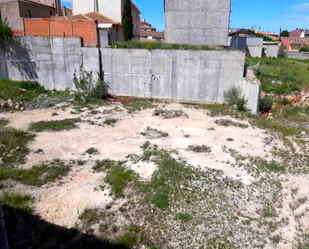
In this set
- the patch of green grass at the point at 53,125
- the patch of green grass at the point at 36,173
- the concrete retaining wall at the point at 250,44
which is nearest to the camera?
the patch of green grass at the point at 36,173

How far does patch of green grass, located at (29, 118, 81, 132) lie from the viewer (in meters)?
9.22

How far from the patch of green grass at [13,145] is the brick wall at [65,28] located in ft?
28.3

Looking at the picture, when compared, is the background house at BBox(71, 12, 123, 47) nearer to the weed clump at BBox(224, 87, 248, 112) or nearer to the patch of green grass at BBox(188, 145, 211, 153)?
the weed clump at BBox(224, 87, 248, 112)

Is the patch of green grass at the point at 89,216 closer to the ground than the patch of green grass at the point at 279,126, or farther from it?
closer to the ground

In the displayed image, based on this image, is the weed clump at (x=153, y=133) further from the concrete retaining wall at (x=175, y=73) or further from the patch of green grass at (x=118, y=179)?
the concrete retaining wall at (x=175, y=73)

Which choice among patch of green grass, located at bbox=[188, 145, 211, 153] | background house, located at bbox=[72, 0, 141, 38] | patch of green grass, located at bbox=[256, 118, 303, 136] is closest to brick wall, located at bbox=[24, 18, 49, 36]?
patch of green grass, located at bbox=[188, 145, 211, 153]

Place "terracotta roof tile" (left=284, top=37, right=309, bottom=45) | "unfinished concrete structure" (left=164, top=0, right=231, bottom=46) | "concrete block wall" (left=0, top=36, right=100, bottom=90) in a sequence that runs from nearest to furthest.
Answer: "concrete block wall" (left=0, top=36, right=100, bottom=90)
"unfinished concrete structure" (left=164, top=0, right=231, bottom=46)
"terracotta roof tile" (left=284, top=37, right=309, bottom=45)

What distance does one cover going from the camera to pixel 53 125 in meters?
9.46

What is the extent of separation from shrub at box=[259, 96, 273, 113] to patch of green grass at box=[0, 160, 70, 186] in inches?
381

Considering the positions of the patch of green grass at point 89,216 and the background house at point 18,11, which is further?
the background house at point 18,11

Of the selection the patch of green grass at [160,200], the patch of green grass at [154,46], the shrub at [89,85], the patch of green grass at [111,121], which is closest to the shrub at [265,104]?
the patch of green grass at [154,46]

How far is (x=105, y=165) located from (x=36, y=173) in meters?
1.69

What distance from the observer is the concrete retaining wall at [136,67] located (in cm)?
1305

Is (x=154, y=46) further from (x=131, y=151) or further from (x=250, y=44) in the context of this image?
(x=250, y=44)
